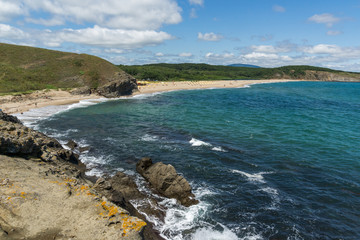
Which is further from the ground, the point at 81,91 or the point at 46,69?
the point at 46,69

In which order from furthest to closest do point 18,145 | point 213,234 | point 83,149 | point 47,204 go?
1. point 83,149
2. point 213,234
3. point 18,145
4. point 47,204

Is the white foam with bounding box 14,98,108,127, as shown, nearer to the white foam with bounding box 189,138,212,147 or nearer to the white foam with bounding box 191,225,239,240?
the white foam with bounding box 189,138,212,147

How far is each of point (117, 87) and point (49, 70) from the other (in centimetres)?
2707

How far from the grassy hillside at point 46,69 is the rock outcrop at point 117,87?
3700mm

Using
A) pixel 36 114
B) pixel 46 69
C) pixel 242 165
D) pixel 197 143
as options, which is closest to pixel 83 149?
pixel 197 143

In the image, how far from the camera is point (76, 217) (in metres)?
8.65

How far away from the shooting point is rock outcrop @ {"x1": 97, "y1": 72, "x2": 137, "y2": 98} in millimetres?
71750

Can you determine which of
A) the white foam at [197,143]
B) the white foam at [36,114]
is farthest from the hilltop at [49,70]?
the white foam at [197,143]

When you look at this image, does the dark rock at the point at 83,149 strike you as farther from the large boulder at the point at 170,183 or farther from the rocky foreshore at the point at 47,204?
the rocky foreshore at the point at 47,204

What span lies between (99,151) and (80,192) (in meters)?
16.3

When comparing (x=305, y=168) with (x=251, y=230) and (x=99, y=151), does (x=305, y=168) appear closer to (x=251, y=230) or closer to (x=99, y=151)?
(x=251, y=230)

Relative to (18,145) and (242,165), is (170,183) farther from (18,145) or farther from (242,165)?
(18,145)

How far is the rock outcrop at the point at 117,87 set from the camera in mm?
71750

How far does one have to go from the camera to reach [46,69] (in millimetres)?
77000
